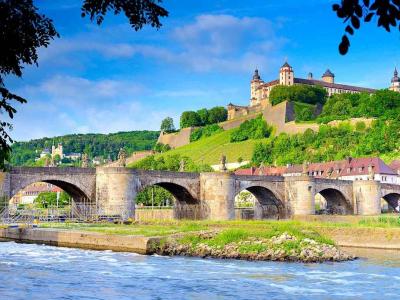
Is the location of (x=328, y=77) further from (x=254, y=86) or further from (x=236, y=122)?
(x=236, y=122)

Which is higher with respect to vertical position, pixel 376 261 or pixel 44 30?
pixel 44 30

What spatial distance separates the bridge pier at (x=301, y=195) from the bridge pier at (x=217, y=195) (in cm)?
965

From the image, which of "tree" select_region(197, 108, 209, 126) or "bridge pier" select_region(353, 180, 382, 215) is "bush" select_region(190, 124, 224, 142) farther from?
"bridge pier" select_region(353, 180, 382, 215)

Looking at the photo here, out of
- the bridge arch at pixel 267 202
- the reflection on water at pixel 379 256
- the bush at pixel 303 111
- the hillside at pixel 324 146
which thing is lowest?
the reflection on water at pixel 379 256

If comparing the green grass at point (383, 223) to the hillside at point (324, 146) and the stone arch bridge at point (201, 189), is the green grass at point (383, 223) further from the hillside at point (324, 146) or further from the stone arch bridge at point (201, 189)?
the hillside at point (324, 146)

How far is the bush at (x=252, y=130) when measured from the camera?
5246 inches

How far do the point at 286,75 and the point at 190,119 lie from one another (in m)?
26.8

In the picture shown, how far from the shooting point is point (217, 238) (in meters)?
30.9

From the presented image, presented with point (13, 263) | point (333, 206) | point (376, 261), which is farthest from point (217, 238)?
point (333, 206)

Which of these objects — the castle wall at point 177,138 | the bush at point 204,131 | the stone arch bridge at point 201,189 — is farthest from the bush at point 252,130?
the stone arch bridge at point 201,189

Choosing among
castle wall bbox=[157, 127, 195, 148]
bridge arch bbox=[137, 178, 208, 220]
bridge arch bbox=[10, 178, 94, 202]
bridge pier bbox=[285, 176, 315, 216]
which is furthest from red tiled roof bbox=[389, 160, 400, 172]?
castle wall bbox=[157, 127, 195, 148]

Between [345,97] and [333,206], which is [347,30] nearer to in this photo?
[333,206]

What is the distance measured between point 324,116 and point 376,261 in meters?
101

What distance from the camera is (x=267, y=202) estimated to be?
68.6 meters
